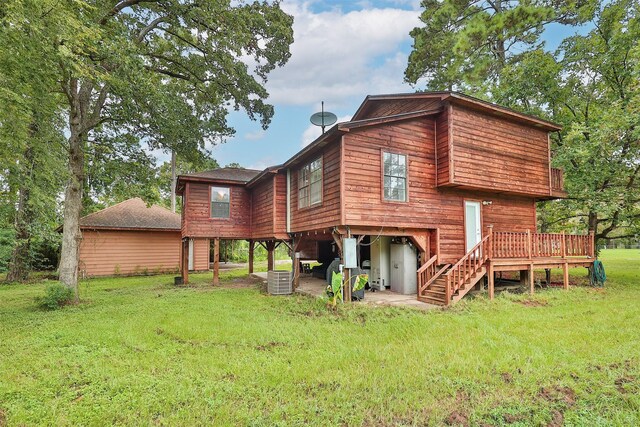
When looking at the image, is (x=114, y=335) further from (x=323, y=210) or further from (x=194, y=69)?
(x=194, y=69)

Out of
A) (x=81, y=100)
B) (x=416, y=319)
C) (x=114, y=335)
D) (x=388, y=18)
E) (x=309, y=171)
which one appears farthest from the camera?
(x=388, y=18)

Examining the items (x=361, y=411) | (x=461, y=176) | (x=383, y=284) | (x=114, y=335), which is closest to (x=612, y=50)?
(x=461, y=176)

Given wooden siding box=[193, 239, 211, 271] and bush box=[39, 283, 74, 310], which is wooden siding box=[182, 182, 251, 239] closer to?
bush box=[39, 283, 74, 310]

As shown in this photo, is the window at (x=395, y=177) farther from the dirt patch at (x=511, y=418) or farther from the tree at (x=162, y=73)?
the dirt patch at (x=511, y=418)

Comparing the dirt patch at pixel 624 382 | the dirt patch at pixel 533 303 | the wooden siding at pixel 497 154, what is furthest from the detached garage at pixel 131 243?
the dirt patch at pixel 624 382

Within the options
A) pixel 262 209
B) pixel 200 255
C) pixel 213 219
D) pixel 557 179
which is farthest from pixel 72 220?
pixel 557 179

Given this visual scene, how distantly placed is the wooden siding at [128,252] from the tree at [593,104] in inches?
748

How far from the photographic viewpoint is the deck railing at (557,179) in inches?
481

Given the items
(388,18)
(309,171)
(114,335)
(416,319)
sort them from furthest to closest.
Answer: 1. (388,18)
2. (309,171)
3. (416,319)
4. (114,335)

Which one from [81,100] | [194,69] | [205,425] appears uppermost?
[194,69]

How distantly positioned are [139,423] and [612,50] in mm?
18052

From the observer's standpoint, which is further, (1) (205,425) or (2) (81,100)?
(2) (81,100)

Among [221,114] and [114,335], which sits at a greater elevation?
[221,114]

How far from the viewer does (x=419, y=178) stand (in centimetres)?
995
